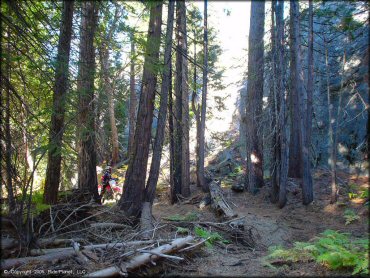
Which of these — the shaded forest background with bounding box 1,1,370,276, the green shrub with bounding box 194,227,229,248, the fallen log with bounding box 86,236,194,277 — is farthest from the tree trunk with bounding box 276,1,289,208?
the fallen log with bounding box 86,236,194,277

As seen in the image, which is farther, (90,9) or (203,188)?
(203,188)

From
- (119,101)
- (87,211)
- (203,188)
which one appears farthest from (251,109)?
(87,211)

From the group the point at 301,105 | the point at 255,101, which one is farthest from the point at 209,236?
the point at 255,101

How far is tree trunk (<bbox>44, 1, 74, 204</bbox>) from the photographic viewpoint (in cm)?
634

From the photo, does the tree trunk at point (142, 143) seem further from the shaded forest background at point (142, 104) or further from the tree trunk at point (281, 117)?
the tree trunk at point (281, 117)

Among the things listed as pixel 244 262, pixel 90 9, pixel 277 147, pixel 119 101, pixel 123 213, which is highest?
pixel 90 9

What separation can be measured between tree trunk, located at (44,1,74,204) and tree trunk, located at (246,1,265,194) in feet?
27.2

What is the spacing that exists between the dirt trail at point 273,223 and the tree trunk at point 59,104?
11.2ft

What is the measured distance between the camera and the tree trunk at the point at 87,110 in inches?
293

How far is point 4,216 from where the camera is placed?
462cm

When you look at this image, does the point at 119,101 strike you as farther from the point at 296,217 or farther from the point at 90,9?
the point at 296,217

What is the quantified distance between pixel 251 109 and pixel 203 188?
14.9ft

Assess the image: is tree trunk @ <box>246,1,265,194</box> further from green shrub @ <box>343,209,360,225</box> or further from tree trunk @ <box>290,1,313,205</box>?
green shrub @ <box>343,209,360,225</box>

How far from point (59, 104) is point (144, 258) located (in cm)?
372
